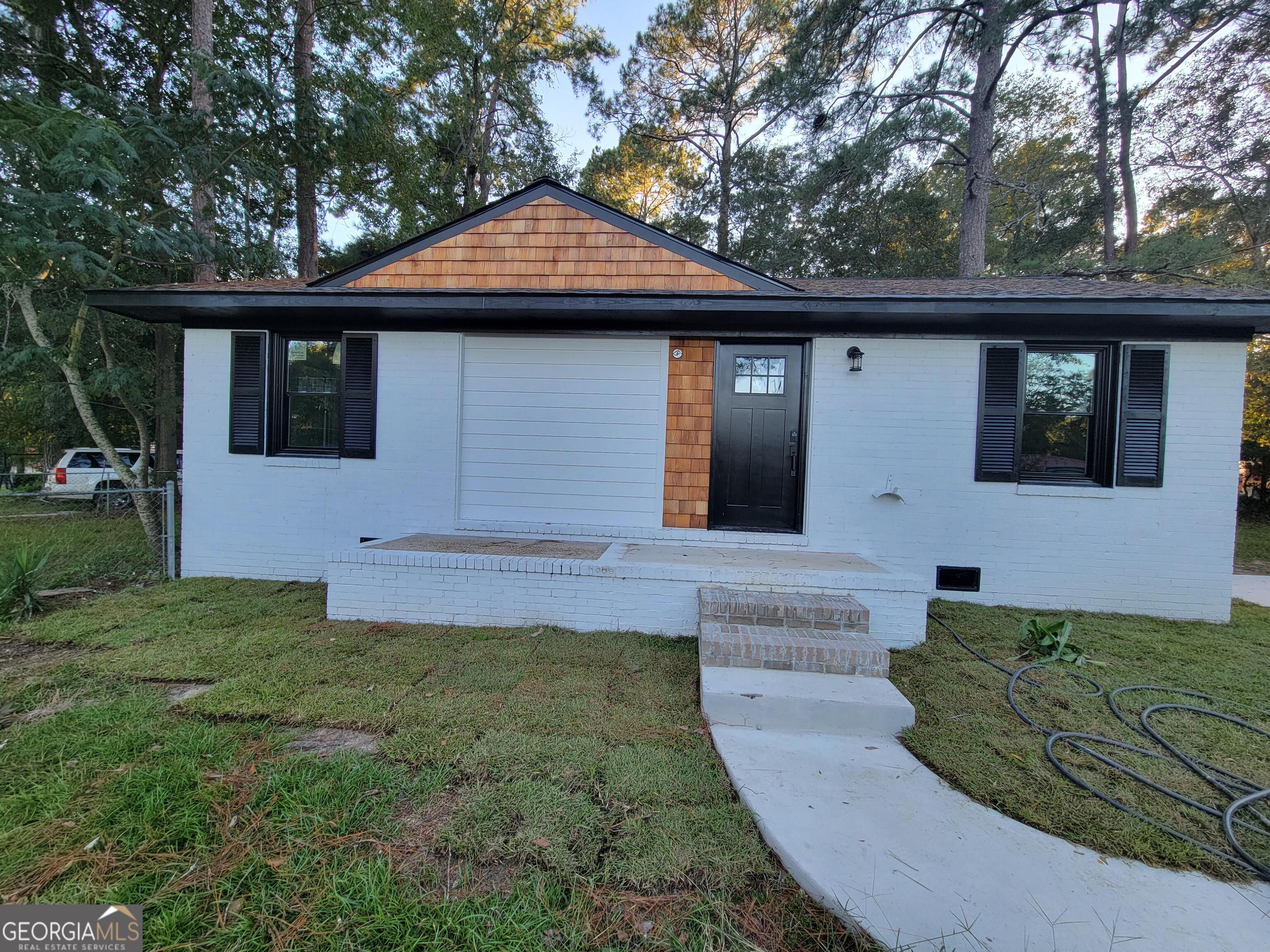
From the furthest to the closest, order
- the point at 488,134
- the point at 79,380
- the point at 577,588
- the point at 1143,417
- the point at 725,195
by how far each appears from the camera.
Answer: the point at 488,134 < the point at 725,195 < the point at 79,380 < the point at 1143,417 < the point at 577,588

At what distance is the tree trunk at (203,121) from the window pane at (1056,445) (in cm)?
983

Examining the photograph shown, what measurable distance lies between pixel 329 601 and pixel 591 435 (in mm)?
2679

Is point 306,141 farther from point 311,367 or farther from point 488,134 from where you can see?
point 488,134

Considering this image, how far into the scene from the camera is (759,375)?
16.1 ft

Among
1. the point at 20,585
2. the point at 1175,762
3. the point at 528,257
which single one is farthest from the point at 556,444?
the point at 1175,762

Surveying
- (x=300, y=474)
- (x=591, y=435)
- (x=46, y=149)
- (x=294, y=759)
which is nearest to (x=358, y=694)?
(x=294, y=759)

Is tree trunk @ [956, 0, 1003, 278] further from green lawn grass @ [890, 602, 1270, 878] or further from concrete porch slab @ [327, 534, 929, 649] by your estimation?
concrete porch slab @ [327, 534, 929, 649]

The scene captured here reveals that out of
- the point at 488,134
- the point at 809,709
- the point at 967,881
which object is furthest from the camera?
the point at 488,134

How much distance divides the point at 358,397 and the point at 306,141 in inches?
265

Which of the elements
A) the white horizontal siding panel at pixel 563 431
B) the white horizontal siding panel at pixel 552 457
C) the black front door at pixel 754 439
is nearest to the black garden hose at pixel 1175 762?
the black front door at pixel 754 439

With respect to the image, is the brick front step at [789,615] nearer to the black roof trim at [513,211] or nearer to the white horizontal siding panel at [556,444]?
the white horizontal siding panel at [556,444]

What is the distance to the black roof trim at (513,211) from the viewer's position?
479cm

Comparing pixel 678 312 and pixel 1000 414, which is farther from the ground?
pixel 678 312

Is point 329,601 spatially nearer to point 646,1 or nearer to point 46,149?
point 46,149
